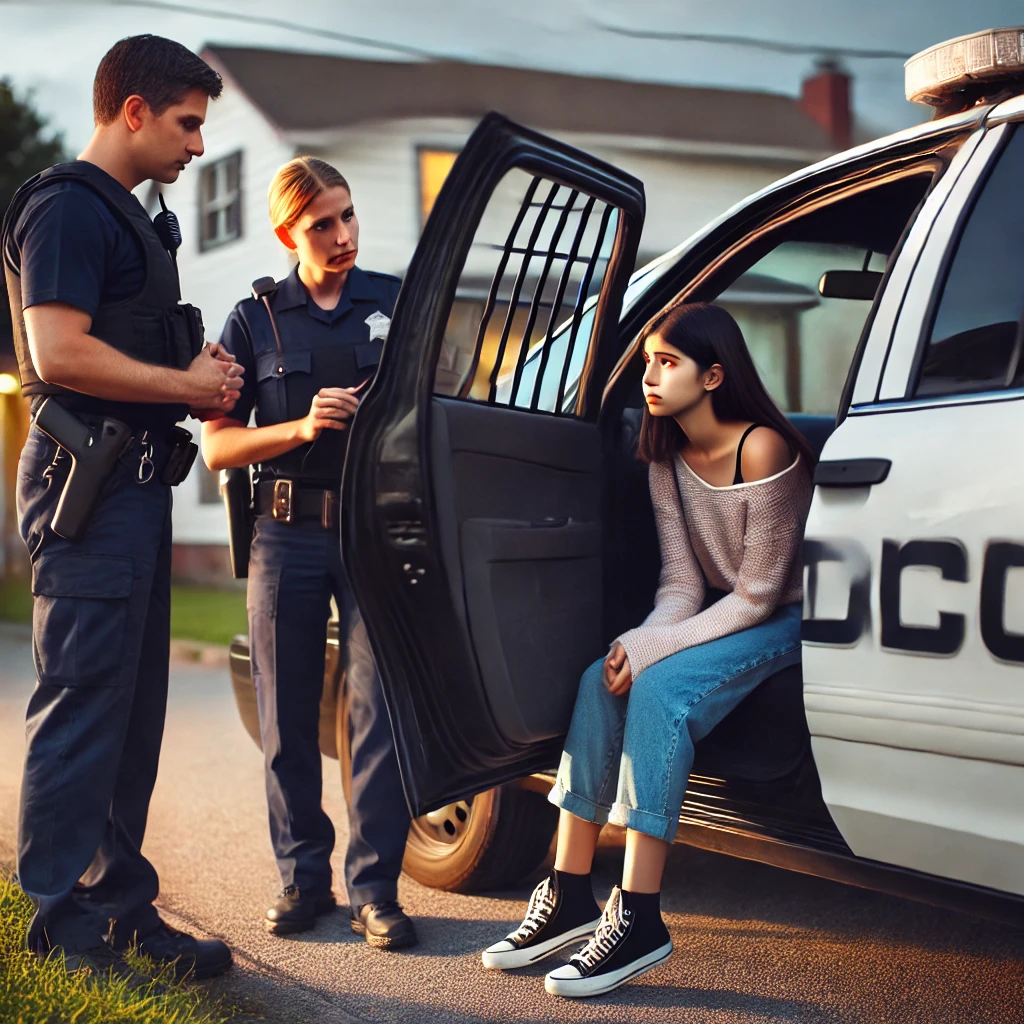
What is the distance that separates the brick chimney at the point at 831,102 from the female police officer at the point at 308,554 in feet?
56.2

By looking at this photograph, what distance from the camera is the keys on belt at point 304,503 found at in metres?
3.21

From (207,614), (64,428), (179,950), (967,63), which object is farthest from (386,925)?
(207,614)

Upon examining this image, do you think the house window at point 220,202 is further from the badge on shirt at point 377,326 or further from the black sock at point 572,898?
the black sock at point 572,898

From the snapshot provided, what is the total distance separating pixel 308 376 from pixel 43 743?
1.08 m

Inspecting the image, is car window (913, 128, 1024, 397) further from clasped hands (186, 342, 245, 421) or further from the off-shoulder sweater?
clasped hands (186, 342, 245, 421)

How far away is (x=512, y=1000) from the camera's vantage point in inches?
110

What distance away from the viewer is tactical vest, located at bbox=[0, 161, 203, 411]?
8.98 feet

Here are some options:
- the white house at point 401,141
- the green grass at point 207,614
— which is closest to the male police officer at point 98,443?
the green grass at point 207,614

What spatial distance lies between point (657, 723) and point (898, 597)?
62cm

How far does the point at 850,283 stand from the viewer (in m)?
3.70

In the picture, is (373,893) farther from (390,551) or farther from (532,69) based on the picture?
(532,69)

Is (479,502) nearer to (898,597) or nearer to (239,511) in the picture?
(898,597)

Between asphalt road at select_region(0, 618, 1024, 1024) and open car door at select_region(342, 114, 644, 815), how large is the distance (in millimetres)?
514

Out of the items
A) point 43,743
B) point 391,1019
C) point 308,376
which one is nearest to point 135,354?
point 308,376
